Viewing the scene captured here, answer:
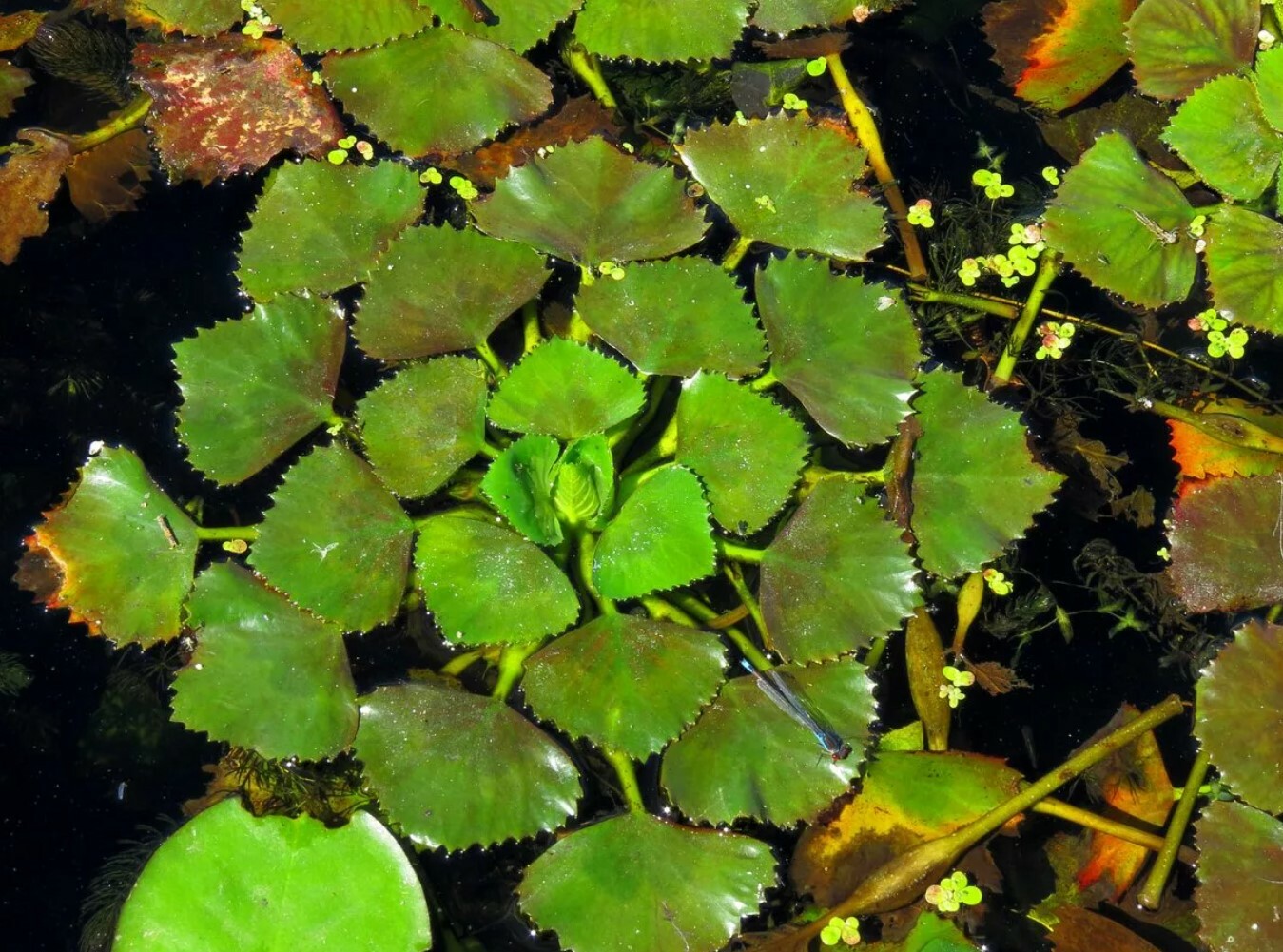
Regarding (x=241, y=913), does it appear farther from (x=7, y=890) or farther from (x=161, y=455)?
(x=161, y=455)

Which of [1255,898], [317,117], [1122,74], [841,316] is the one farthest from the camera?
[1122,74]

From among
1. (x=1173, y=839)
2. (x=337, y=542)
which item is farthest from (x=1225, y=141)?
(x=337, y=542)

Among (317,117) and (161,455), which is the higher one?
(317,117)

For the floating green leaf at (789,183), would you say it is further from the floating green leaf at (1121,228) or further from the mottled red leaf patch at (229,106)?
the mottled red leaf patch at (229,106)

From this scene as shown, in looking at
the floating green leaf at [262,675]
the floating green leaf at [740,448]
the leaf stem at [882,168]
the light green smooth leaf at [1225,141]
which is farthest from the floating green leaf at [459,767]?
the light green smooth leaf at [1225,141]

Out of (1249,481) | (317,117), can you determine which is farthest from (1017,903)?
(317,117)
